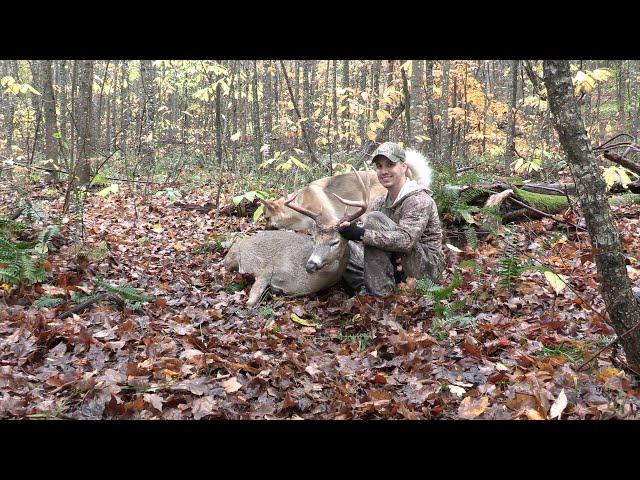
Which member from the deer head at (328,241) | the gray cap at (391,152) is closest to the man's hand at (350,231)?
the deer head at (328,241)

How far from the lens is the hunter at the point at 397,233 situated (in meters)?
5.69

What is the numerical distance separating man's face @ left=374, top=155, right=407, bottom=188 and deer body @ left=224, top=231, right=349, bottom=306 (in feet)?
3.33

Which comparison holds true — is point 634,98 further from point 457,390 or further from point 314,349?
A: point 457,390

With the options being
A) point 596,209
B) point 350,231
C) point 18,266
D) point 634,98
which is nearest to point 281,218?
point 350,231

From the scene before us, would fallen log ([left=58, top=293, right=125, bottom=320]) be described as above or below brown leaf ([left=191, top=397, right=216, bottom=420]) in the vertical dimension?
above

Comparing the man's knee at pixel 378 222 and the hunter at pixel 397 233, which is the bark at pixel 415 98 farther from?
the man's knee at pixel 378 222

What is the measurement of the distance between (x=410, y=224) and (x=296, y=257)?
1.65 meters

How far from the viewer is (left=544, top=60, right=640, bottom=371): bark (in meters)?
3.18

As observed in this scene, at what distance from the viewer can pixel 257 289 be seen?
646cm

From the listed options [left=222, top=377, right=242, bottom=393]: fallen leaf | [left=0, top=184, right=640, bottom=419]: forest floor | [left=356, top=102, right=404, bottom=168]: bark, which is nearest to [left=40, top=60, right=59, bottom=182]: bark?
[left=0, top=184, right=640, bottom=419]: forest floor

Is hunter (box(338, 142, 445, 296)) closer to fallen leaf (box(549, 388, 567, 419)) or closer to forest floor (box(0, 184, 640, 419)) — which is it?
forest floor (box(0, 184, 640, 419))

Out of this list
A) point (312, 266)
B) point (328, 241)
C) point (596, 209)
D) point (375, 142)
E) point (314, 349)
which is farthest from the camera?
point (375, 142)

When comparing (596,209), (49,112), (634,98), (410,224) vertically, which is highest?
(634,98)

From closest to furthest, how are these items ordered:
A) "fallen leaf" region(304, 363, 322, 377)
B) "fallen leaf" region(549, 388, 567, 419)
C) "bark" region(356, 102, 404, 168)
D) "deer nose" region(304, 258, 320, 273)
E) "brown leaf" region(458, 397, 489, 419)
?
1. "fallen leaf" region(549, 388, 567, 419)
2. "brown leaf" region(458, 397, 489, 419)
3. "fallen leaf" region(304, 363, 322, 377)
4. "deer nose" region(304, 258, 320, 273)
5. "bark" region(356, 102, 404, 168)
